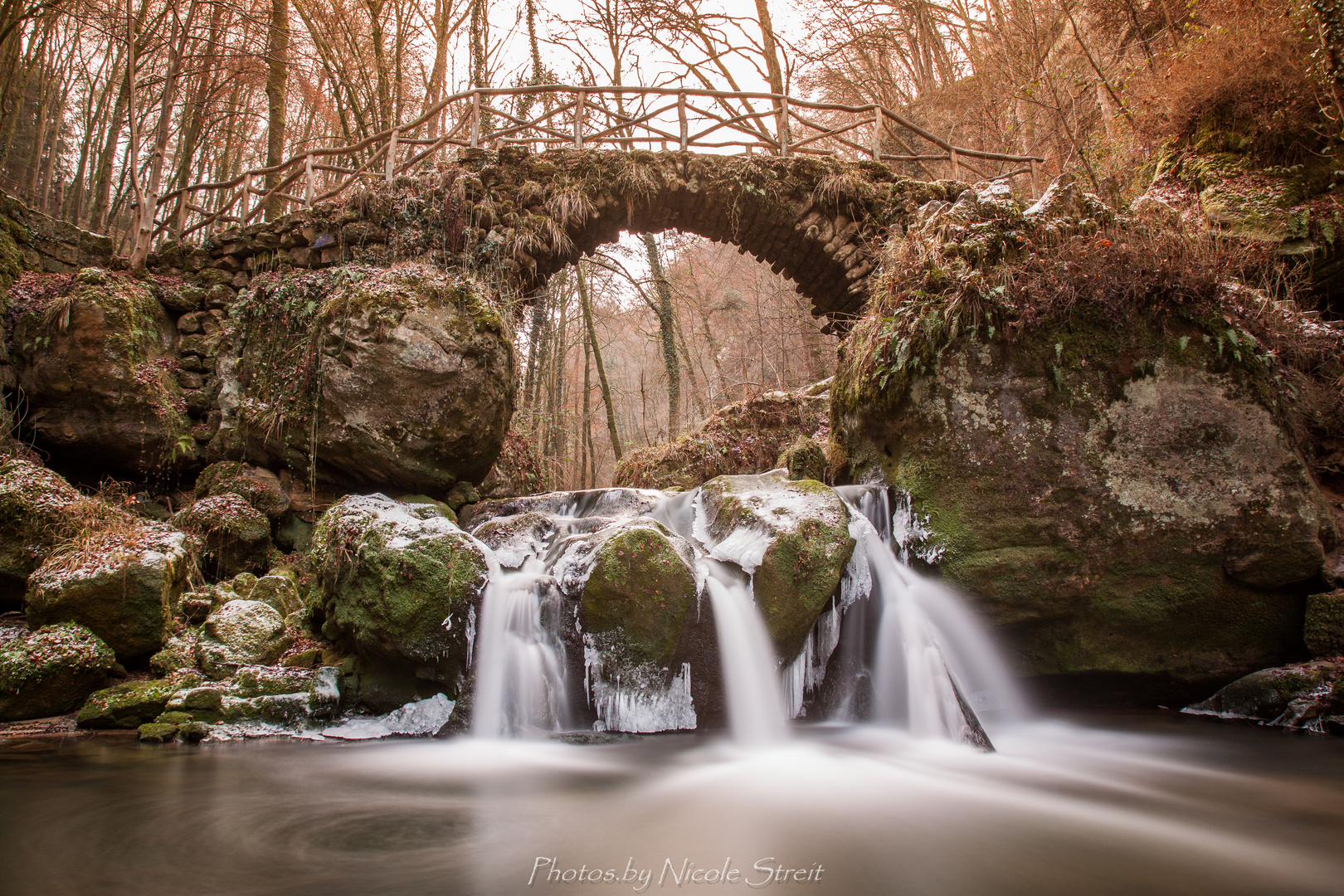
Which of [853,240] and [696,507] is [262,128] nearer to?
[853,240]

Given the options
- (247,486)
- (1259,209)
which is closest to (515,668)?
(247,486)

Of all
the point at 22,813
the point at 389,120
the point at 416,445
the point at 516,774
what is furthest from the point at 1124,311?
the point at 389,120

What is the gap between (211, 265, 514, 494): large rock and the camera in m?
6.43

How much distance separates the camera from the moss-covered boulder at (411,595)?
420 cm

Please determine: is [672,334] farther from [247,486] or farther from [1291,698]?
[1291,698]

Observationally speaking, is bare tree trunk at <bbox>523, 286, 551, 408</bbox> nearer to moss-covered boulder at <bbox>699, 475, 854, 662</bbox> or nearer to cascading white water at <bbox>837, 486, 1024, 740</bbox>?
moss-covered boulder at <bbox>699, 475, 854, 662</bbox>

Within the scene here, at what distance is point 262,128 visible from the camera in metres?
17.6

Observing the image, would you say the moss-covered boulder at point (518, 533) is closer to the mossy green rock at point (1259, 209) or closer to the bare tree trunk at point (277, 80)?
the mossy green rock at point (1259, 209)

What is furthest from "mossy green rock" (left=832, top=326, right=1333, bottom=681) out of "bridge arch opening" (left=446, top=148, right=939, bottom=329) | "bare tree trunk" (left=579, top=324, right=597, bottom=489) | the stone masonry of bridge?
"bare tree trunk" (left=579, top=324, right=597, bottom=489)

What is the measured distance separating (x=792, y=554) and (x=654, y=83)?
13417 millimetres

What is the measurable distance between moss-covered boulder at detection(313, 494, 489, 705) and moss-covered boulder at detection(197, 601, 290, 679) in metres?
0.70

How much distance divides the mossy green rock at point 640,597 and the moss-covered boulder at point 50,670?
11.5 ft

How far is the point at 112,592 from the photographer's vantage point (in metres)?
4.58

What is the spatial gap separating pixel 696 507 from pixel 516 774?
3.07 m
